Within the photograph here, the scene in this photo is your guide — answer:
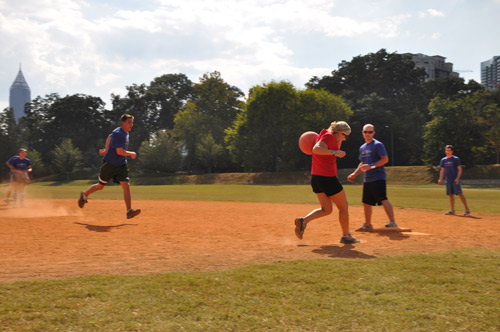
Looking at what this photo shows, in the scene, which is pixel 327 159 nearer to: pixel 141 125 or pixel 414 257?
pixel 414 257

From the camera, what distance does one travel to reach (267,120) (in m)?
55.8

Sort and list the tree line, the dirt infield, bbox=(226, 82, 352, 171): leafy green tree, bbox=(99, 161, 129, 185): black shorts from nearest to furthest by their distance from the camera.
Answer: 1. the dirt infield
2. bbox=(99, 161, 129, 185): black shorts
3. the tree line
4. bbox=(226, 82, 352, 171): leafy green tree

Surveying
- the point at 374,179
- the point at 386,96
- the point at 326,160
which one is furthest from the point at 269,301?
the point at 386,96

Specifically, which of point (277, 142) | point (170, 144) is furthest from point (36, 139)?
point (277, 142)

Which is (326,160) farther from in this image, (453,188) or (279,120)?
(279,120)

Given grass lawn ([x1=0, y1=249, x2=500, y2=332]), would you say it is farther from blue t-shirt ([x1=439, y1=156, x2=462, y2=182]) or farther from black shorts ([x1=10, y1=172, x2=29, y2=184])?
black shorts ([x1=10, y1=172, x2=29, y2=184])

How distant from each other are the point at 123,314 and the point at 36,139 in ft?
331

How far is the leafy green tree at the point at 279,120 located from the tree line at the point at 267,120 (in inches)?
5.8

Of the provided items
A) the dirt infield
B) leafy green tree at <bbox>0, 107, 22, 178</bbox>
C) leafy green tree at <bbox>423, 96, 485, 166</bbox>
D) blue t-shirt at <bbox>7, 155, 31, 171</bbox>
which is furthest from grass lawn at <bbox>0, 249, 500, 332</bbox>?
leafy green tree at <bbox>0, 107, 22, 178</bbox>

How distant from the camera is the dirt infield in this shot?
5.27 metres

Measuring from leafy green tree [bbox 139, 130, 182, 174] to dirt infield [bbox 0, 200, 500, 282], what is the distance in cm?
5353

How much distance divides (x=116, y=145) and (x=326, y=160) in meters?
5.42

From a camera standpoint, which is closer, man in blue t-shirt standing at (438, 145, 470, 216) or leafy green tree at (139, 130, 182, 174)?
man in blue t-shirt standing at (438, 145, 470, 216)

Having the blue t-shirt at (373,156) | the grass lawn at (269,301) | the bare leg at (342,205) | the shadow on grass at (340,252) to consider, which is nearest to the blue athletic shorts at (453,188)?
the blue t-shirt at (373,156)
